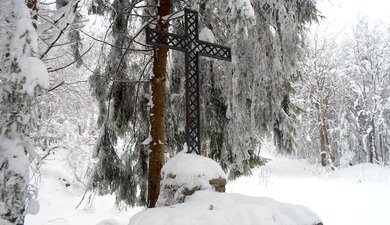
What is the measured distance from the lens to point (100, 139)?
19.0 feet

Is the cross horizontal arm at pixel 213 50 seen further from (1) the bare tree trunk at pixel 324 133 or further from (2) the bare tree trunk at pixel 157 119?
(1) the bare tree trunk at pixel 324 133

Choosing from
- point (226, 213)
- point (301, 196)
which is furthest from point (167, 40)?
point (301, 196)

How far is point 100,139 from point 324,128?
17.5 m

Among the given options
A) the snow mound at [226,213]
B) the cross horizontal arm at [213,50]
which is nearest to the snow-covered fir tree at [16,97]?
the snow mound at [226,213]

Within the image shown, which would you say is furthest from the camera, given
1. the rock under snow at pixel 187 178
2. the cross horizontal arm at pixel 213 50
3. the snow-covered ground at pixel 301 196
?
the snow-covered ground at pixel 301 196

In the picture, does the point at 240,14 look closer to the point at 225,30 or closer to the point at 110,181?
the point at 225,30

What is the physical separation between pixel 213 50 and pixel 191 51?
33 centimetres

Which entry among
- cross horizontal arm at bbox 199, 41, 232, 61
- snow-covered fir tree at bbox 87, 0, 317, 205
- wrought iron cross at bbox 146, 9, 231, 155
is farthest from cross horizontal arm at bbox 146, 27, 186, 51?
snow-covered fir tree at bbox 87, 0, 317, 205

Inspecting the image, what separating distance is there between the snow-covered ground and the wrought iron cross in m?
6.60

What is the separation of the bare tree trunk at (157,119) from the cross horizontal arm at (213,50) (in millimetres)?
1240

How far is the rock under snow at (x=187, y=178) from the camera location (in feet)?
10.6

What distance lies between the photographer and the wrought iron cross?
365cm

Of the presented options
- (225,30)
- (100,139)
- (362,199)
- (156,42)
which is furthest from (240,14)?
(362,199)

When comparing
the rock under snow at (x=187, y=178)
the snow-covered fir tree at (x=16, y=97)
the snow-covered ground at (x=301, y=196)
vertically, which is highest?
the snow-covered fir tree at (x=16, y=97)
